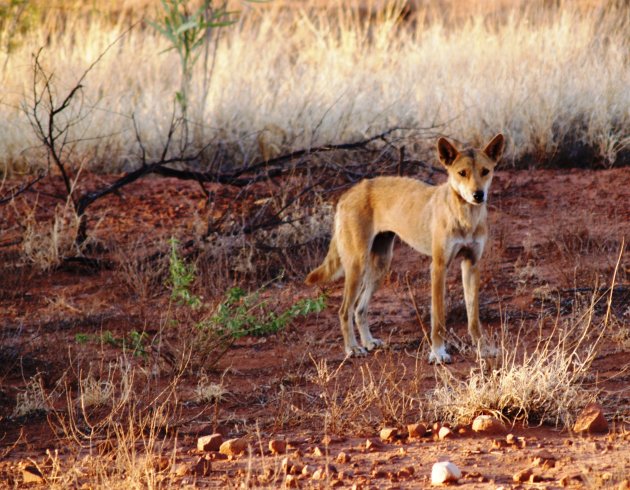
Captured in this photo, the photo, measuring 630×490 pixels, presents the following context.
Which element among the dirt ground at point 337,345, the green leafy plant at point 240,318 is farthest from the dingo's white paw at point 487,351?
the green leafy plant at point 240,318

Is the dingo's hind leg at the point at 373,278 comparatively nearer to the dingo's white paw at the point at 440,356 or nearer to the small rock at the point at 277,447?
the dingo's white paw at the point at 440,356

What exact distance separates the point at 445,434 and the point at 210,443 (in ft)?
3.57

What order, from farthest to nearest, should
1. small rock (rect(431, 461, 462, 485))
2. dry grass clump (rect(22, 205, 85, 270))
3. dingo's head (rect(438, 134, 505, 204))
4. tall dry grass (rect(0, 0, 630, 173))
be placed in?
1. tall dry grass (rect(0, 0, 630, 173))
2. dry grass clump (rect(22, 205, 85, 270))
3. dingo's head (rect(438, 134, 505, 204))
4. small rock (rect(431, 461, 462, 485))

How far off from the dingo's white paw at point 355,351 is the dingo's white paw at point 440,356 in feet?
1.77

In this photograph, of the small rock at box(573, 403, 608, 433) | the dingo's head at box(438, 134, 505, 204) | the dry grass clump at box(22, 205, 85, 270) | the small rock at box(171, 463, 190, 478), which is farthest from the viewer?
the dry grass clump at box(22, 205, 85, 270)

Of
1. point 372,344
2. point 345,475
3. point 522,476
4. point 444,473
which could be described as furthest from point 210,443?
point 372,344

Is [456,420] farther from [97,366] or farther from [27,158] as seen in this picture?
[27,158]

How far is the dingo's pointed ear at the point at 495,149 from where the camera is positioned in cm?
684

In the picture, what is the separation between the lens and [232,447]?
488cm

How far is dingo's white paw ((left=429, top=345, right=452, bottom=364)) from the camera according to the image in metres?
6.71

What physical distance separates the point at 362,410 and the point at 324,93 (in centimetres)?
680

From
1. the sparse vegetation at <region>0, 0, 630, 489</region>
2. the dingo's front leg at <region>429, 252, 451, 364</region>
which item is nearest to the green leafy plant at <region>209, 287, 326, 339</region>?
the sparse vegetation at <region>0, 0, 630, 489</region>

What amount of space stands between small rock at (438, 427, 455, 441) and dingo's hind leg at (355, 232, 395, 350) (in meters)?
2.26

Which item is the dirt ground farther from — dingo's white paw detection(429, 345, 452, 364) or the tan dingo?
the tan dingo
